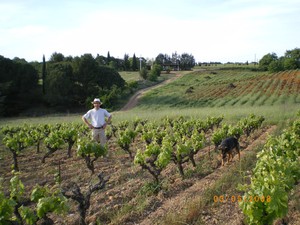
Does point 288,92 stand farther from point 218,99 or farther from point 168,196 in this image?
point 168,196

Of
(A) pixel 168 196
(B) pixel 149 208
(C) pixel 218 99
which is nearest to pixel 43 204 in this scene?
(B) pixel 149 208

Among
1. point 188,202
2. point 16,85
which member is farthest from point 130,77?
point 188,202

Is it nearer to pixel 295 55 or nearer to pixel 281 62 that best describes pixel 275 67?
pixel 281 62

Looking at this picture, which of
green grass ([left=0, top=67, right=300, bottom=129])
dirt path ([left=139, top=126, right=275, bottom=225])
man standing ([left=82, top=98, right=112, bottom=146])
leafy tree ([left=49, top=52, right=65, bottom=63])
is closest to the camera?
dirt path ([left=139, top=126, right=275, bottom=225])

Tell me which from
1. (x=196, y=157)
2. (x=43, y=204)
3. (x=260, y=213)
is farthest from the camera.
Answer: (x=196, y=157)

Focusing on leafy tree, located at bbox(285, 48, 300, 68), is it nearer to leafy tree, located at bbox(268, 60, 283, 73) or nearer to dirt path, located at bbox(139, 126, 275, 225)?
leafy tree, located at bbox(268, 60, 283, 73)

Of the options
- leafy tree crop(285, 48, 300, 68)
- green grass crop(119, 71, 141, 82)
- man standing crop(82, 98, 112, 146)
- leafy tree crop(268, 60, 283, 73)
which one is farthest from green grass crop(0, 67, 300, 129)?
leafy tree crop(285, 48, 300, 68)

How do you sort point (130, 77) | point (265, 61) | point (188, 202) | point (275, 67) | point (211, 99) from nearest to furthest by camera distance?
point (188, 202), point (211, 99), point (275, 67), point (130, 77), point (265, 61)

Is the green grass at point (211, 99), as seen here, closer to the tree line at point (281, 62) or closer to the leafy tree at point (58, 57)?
the leafy tree at point (58, 57)

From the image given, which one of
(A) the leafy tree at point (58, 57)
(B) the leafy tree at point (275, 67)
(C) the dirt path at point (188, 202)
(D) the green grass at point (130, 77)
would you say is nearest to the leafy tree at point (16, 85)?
(A) the leafy tree at point (58, 57)

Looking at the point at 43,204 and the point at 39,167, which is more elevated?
the point at 43,204

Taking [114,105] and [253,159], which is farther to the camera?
[114,105]

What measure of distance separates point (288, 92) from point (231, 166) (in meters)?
32.4

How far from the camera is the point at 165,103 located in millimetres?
42906
